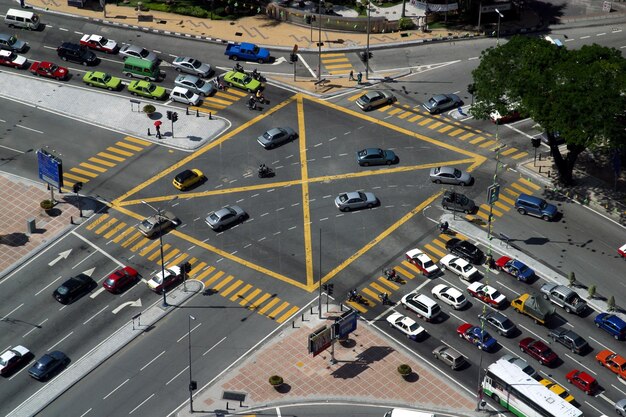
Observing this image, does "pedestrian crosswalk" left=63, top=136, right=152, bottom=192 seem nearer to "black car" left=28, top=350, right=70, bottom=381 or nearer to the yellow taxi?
the yellow taxi

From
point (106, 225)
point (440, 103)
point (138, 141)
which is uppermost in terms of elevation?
point (440, 103)

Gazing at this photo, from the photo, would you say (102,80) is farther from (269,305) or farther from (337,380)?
(337,380)

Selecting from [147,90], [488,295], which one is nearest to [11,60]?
[147,90]

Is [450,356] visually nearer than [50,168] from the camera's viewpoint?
Yes

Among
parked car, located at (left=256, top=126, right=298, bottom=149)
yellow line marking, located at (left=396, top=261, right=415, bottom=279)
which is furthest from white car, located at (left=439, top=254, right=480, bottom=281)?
parked car, located at (left=256, top=126, right=298, bottom=149)

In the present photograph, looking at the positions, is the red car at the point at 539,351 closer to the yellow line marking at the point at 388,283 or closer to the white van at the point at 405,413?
the white van at the point at 405,413

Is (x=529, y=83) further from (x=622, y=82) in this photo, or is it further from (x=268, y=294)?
(x=268, y=294)

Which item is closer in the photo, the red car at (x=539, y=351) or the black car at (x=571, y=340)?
the red car at (x=539, y=351)

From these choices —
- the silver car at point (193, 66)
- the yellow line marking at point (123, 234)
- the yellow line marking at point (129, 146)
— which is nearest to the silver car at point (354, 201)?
the yellow line marking at point (123, 234)
